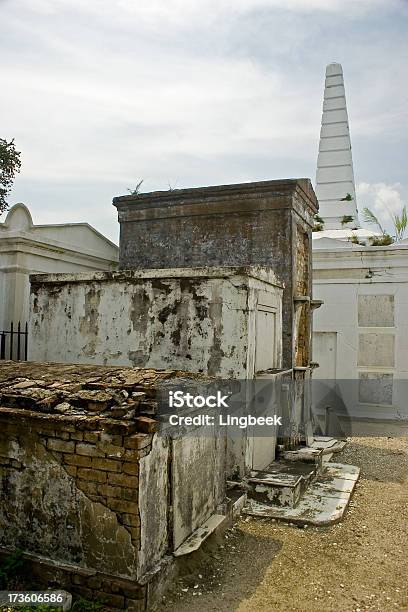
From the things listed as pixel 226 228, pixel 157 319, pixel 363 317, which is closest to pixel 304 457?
pixel 157 319

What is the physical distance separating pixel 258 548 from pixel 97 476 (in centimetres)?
218

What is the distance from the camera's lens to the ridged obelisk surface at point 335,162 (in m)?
16.5

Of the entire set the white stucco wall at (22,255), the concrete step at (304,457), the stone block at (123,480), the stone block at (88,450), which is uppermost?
the white stucco wall at (22,255)

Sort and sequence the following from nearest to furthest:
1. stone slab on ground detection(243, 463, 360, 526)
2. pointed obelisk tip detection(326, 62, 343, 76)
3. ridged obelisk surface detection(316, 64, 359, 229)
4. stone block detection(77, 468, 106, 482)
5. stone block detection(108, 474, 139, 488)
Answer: stone block detection(108, 474, 139, 488)
stone block detection(77, 468, 106, 482)
stone slab on ground detection(243, 463, 360, 526)
ridged obelisk surface detection(316, 64, 359, 229)
pointed obelisk tip detection(326, 62, 343, 76)

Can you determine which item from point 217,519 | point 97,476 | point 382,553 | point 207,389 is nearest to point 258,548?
point 217,519

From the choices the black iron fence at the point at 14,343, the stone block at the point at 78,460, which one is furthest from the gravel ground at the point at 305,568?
the black iron fence at the point at 14,343

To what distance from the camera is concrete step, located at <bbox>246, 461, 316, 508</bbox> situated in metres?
6.35

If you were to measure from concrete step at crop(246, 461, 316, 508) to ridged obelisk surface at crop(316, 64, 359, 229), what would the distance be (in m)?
10.7

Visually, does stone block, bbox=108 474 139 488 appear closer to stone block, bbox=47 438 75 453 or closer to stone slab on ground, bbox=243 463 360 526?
stone block, bbox=47 438 75 453

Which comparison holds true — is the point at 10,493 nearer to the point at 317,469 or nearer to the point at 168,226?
the point at 317,469

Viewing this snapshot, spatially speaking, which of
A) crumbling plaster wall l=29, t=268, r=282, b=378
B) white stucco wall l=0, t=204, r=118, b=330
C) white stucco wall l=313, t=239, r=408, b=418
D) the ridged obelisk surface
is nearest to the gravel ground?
crumbling plaster wall l=29, t=268, r=282, b=378

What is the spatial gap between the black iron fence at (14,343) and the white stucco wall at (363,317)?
767 centimetres

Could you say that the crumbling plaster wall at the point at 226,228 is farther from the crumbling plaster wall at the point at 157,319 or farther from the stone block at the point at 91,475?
the stone block at the point at 91,475

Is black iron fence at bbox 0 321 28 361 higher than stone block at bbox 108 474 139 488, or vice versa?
black iron fence at bbox 0 321 28 361
